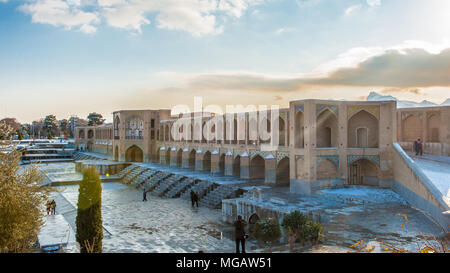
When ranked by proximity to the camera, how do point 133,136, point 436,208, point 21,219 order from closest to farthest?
point 21,219 < point 436,208 < point 133,136

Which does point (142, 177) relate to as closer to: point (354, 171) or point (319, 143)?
point (319, 143)

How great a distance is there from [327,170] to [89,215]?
12.1m

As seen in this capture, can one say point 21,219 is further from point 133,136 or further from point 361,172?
point 133,136

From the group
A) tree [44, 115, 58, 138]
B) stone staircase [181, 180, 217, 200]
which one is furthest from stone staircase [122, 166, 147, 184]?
tree [44, 115, 58, 138]

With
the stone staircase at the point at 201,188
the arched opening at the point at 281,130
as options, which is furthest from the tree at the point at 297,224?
the arched opening at the point at 281,130

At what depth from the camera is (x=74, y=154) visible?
172 ft

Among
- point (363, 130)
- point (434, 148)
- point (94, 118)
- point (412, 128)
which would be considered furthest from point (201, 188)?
point (94, 118)

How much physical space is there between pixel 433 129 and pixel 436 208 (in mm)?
12187

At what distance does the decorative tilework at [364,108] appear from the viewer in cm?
1767

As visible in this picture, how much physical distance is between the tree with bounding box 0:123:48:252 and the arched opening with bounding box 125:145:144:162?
1190 inches

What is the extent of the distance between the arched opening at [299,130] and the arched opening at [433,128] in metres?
9.31

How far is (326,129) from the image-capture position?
19.9 m

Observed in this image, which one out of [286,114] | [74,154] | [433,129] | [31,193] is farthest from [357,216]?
[74,154]

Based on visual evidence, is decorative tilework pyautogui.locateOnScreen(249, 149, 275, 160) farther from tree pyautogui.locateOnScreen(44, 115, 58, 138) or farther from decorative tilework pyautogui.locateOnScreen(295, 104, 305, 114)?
tree pyautogui.locateOnScreen(44, 115, 58, 138)
